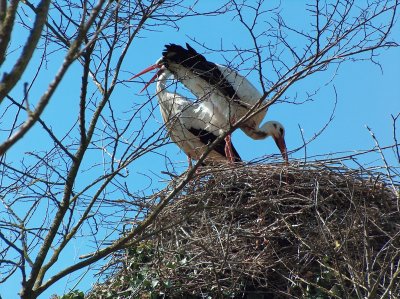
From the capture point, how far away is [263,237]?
287 inches

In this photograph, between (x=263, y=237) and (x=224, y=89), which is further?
(x=224, y=89)

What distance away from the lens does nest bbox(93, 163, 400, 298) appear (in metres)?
6.78

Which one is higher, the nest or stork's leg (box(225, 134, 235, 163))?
stork's leg (box(225, 134, 235, 163))

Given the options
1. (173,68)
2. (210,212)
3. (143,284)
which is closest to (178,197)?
(210,212)

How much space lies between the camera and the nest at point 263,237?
6.78 metres

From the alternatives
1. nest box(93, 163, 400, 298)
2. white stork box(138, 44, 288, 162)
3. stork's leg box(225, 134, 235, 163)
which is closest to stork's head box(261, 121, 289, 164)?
white stork box(138, 44, 288, 162)

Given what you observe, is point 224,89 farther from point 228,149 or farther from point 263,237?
point 263,237

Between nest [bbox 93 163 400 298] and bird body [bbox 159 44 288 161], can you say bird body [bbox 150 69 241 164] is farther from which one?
nest [bbox 93 163 400 298]

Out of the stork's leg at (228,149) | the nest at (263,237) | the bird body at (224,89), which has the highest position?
the bird body at (224,89)

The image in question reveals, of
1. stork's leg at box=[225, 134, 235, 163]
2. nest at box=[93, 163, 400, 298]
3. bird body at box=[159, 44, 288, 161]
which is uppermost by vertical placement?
bird body at box=[159, 44, 288, 161]

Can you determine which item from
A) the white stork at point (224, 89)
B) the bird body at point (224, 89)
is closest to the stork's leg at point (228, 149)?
the white stork at point (224, 89)

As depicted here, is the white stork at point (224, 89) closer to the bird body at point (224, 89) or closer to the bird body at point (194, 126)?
the bird body at point (224, 89)

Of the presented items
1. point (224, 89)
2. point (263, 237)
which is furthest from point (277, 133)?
point (263, 237)

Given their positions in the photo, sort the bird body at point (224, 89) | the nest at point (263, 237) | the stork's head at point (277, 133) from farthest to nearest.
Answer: the stork's head at point (277, 133)
the bird body at point (224, 89)
the nest at point (263, 237)
